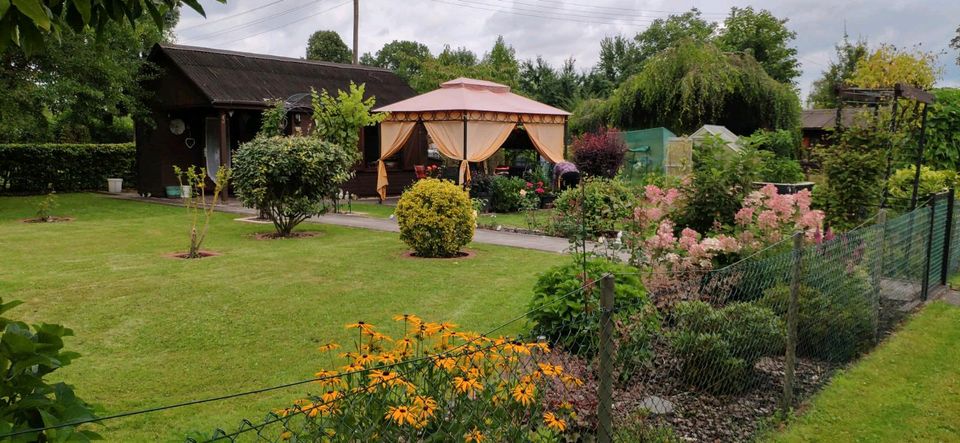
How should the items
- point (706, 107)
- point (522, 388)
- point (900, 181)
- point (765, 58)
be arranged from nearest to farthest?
point (522, 388) < point (900, 181) < point (706, 107) < point (765, 58)

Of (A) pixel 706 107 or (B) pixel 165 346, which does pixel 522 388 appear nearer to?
(B) pixel 165 346

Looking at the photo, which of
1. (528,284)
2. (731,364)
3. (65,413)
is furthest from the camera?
(528,284)

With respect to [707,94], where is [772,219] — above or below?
below

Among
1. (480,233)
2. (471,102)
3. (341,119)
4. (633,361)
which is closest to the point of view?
(633,361)

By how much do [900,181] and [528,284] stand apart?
267 inches

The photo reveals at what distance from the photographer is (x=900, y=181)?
10922 mm

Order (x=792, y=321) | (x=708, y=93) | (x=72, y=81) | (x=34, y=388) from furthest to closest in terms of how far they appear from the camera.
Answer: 1. (x=708, y=93)
2. (x=72, y=81)
3. (x=792, y=321)
4. (x=34, y=388)

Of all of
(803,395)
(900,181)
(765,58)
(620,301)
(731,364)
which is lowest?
(803,395)

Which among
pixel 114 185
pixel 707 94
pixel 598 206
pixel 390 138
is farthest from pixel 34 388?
pixel 707 94

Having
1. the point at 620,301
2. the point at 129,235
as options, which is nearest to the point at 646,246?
the point at 620,301

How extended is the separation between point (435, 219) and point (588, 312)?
5437 millimetres

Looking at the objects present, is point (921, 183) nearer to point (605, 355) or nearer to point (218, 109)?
point (605, 355)

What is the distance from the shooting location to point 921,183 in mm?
11125

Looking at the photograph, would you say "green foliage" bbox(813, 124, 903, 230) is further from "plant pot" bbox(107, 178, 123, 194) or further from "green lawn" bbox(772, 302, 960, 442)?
"plant pot" bbox(107, 178, 123, 194)
